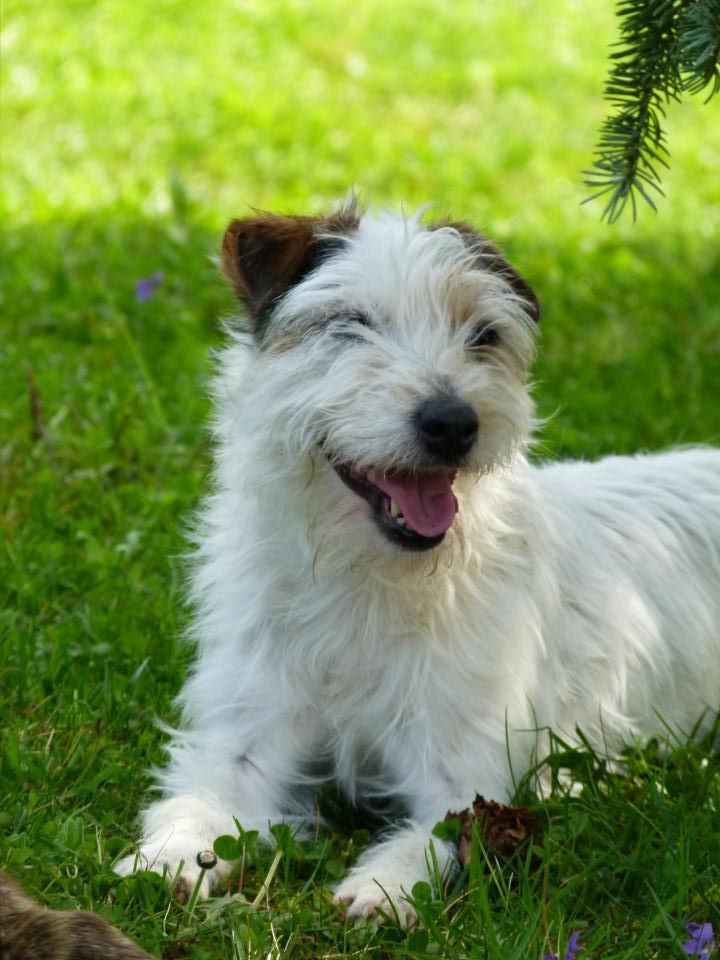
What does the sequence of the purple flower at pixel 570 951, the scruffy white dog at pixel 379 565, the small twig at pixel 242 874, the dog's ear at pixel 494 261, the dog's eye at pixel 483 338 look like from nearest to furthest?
the purple flower at pixel 570 951, the small twig at pixel 242 874, the scruffy white dog at pixel 379 565, the dog's eye at pixel 483 338, the dog's ear at pixel 494 261

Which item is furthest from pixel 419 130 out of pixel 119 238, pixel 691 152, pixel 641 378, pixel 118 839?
pixel 118 839

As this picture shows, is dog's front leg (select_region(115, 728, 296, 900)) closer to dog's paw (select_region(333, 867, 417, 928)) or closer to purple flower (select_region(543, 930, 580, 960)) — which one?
dog's paw (select_region(333, 867, 417, 928))

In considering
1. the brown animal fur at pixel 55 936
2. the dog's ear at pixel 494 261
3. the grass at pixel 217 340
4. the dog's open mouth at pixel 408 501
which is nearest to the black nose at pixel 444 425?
the dog's open mouth at pixel 408 501

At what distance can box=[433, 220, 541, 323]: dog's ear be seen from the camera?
13.3 feet

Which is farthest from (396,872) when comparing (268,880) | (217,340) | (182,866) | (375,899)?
(217,340)

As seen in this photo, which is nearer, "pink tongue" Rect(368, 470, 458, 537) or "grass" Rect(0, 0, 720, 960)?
"grass" Rect(0, 0, 720, 960)

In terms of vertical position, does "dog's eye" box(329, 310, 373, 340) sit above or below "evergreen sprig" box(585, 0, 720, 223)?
below

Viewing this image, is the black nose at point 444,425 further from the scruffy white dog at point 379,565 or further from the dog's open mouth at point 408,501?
the dog's open mouth at point 408,501

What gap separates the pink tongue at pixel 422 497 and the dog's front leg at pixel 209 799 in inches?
28.8

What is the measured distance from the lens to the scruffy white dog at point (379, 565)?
3.74 m

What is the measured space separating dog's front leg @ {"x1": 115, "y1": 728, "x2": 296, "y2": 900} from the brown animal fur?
0.71 metres

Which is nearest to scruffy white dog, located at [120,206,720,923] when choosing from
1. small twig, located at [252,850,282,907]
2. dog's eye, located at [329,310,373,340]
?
dog's eye, located at [329,310,373,340]

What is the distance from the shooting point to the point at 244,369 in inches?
163

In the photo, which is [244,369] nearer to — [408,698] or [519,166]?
[408,698]
